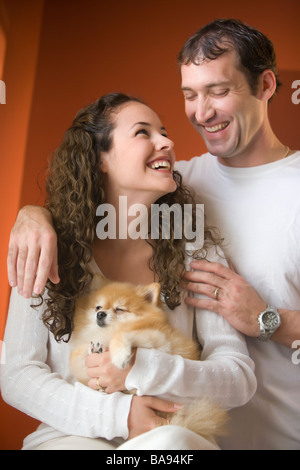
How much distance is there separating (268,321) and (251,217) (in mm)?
285

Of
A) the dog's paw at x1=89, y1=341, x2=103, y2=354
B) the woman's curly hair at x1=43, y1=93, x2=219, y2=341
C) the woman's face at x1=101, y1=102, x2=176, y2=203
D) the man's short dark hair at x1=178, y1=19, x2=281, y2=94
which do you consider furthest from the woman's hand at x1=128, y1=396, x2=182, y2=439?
the man's short dark hair at x1=178, y1=19, x2=281, y2=94

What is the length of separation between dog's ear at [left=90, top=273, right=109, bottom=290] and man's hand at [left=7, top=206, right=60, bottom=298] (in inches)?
3.8

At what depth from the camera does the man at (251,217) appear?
3.74ft

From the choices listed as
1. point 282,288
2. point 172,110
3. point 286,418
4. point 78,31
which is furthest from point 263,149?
point 286,418

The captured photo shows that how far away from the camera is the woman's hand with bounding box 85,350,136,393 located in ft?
3.15

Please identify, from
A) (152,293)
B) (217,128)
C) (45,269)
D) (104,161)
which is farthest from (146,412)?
(217,128)

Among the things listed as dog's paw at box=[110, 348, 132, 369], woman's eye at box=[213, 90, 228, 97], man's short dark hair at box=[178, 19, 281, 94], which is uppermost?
man's short dark hair at box=[178, 19, 281, 94]

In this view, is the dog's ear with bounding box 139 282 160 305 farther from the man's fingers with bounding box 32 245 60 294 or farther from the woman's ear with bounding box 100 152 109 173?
the woman's ear with bounding box 100 152 109 173

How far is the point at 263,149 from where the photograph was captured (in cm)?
129

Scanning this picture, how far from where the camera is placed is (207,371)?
3.30ft

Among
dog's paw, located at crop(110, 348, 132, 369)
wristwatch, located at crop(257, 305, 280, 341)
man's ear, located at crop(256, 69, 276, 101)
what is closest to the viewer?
dog's paw, located at crop(110, 348, 132, 369)

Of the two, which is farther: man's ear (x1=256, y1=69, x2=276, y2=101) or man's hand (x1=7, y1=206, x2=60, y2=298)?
man's ear (x1=256, y1=69, x2=276, y2=101)
